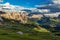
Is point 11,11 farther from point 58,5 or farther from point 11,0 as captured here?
point 58,5

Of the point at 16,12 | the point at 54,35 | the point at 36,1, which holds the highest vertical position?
the point at 36,1

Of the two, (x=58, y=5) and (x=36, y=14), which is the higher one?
(x=58, y=5)

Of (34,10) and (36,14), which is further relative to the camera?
(36,14)

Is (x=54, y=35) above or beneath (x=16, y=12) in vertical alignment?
beneath

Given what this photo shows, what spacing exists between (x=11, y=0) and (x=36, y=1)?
12.4 metres

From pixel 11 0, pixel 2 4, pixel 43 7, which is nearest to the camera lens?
pixel 11 0

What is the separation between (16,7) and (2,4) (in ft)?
25.5

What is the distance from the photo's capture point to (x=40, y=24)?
260ft

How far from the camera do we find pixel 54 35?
284 feet

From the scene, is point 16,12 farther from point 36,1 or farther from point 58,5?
point 58,5

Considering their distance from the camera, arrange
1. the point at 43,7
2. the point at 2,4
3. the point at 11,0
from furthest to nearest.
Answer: the point at 43,7 < the point at 2,4 < the point at 11,0

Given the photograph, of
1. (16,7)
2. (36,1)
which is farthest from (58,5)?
(16,7)

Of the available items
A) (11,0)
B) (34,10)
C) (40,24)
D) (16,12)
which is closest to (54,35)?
(40,24)

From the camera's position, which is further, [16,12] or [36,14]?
[36,14]
